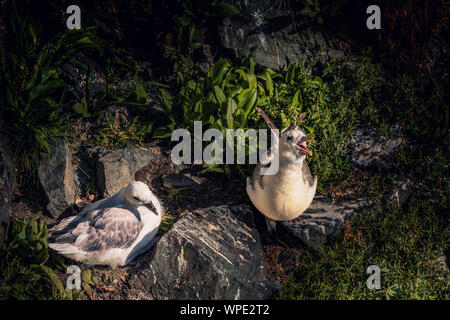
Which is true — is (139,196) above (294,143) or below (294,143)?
below

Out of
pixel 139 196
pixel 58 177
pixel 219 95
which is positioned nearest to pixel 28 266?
pixel 58 177

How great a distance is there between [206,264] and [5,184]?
7.54ft

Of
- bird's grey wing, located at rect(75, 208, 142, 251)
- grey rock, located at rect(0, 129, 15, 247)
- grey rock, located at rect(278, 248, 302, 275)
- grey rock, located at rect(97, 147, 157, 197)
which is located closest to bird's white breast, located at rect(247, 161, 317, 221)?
grey rock, located at rect(278, 248, 302, 275)

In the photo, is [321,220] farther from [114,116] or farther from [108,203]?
[114,116]

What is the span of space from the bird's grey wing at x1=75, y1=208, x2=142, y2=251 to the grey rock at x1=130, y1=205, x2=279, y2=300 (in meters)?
0.31

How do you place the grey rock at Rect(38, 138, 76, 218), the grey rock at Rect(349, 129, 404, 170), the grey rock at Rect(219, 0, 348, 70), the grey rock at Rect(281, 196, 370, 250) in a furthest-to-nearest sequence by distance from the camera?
1. the grey rock at Rect(219, 0, 348, 70)
2. the grey rock at Rect(349, 129, 404, 170)
3. the grey rock at Rect(38, 138, 76, 218)
4. the grey rock at Rect(281, 196, 370, 250)

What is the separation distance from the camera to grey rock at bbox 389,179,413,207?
4980mm

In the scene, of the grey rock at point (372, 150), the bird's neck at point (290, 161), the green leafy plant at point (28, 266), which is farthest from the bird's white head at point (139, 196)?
the grey rock at point (372, 150)

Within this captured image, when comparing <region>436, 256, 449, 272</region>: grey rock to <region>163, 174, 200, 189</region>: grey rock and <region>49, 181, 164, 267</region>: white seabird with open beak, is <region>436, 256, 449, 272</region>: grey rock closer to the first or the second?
<region>163, 174, 200, 189</region>: grey rock

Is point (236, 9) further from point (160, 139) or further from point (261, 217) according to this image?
point (261, 217)

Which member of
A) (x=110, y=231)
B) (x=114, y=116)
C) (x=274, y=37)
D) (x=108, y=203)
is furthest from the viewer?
(x=274, y=37)

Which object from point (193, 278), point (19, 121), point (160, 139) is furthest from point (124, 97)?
point (193, 278)

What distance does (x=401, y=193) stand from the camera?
502 cm

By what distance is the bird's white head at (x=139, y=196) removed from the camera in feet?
13.8
